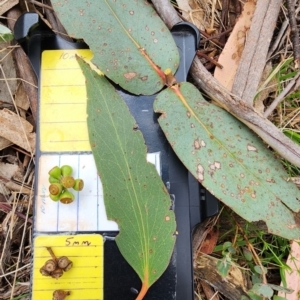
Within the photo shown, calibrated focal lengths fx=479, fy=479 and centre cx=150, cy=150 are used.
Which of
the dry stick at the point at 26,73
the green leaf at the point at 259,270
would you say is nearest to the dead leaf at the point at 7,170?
the dry stick at the point at 26,73

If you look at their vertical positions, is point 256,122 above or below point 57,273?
above

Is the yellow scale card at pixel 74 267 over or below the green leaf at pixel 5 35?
below

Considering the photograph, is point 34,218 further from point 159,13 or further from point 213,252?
point 159,13

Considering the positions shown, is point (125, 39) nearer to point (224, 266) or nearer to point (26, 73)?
point (26, 73)

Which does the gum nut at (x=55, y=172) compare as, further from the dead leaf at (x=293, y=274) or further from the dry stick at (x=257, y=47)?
the dead leaf at (x=293, y=274)

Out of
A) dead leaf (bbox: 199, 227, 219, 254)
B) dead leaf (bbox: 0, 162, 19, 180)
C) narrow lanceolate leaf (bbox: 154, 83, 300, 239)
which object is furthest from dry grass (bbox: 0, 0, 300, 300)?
dead leaf (bbox: 199, 227, 219, 254)

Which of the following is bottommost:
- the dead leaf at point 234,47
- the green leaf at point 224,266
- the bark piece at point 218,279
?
the bark piece at point 218,279

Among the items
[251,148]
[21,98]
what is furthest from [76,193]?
[251,148]
